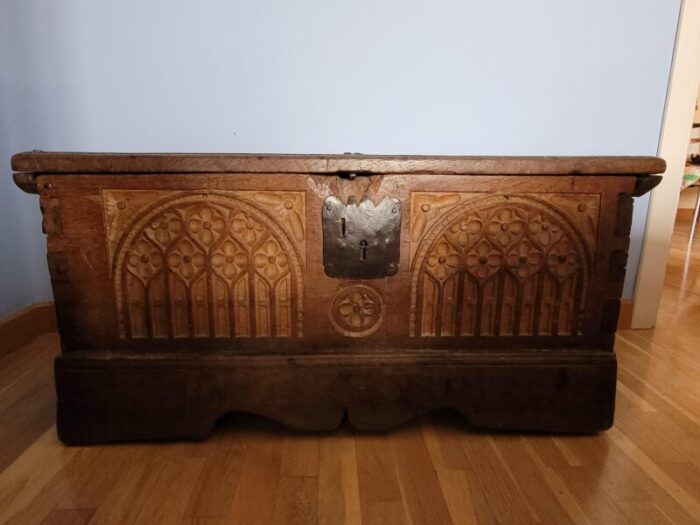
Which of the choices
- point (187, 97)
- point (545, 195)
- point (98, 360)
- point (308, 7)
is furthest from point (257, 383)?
point (308, 7)

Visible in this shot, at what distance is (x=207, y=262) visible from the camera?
3.28 ft

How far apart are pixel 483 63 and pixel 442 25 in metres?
0.20

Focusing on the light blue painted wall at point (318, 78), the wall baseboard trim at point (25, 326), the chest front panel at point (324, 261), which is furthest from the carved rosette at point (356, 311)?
the wall baseboard trim at point (25, 326)

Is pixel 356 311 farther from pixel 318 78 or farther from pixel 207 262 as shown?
pixel 318 78

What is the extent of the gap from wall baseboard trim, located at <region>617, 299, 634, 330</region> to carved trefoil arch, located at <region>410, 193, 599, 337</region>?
0.94 meters

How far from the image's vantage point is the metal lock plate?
98 cm

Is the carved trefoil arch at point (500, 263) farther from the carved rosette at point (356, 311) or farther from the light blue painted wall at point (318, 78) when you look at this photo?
the light blue painted wall at point (318, 78)

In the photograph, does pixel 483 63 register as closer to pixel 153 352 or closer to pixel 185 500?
pixel 153 352

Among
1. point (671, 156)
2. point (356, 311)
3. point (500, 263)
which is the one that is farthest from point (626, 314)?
point (356, 311)

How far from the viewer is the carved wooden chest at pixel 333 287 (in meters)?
0.96

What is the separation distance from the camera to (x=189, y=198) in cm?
97

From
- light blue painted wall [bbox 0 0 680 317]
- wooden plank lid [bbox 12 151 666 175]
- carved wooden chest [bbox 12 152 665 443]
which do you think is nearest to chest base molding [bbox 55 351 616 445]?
carved wooden chest [bbox 12 152 665 443]

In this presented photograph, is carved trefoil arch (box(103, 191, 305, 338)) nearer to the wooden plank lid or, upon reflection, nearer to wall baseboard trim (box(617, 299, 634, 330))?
the wooden plank lid

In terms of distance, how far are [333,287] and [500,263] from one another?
403 mm
